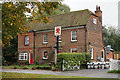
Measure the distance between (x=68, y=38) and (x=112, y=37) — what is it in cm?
2841

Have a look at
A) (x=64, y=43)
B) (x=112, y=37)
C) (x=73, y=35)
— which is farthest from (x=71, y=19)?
(x=112, y=37)

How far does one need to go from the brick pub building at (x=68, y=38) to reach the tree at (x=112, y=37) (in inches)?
802

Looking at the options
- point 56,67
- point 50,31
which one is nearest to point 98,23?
point 50,31

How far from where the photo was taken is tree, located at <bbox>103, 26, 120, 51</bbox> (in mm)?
49481

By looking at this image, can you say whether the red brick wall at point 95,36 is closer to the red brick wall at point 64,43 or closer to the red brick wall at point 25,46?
the red brick wall at point 64,43

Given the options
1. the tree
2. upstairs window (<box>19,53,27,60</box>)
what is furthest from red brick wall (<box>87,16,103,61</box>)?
the tree

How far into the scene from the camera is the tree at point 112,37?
49.5m

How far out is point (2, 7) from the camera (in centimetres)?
1033

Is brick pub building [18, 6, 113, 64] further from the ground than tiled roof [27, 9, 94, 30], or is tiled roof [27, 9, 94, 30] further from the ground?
tiled roof [27, 9, 94, 30]

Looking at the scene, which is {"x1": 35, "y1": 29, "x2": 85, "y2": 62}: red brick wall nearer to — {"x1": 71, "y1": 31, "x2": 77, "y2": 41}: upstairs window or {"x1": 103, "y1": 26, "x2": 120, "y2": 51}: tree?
{"x1": 71, "y1": 31, "x2": 77, "y2": 41}: upstairs window

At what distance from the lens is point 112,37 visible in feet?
173

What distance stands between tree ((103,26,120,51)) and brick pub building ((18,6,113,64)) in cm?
2036

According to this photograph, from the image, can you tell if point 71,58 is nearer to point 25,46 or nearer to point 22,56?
point 25,46

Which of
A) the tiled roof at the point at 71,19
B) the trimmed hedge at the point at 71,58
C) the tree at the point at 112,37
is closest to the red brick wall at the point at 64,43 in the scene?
the tiled roof at the point at 71,19
